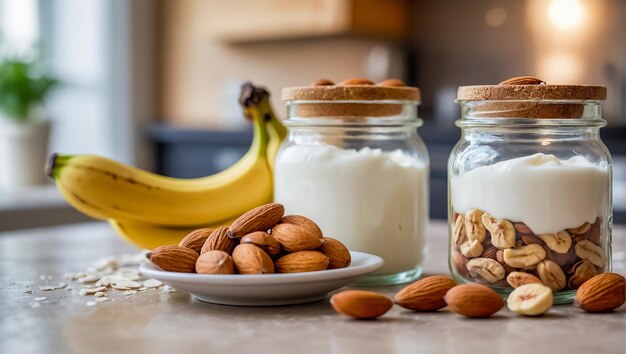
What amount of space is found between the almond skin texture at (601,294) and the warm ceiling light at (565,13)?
2.46m

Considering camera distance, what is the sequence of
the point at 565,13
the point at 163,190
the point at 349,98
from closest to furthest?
the point at 349,98, the point at 163,190, the point at 565,13

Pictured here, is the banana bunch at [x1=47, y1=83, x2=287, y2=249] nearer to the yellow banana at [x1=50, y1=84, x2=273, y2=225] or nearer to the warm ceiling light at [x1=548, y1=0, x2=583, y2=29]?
the yellow banana at [x1=50, y1=84, x2=273, y2=225]

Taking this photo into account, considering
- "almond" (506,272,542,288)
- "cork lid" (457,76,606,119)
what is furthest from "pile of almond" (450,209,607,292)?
"cork lid" (457,76,606,119)

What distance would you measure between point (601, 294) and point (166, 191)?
1.99 feet

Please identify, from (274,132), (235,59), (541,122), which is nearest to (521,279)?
(541,122)

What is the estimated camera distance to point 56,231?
1497 millimetres

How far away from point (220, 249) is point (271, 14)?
104 inches

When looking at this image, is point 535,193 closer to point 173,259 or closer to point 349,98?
point 349,98

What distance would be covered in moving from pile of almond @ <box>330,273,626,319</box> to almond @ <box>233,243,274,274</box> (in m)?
0.07

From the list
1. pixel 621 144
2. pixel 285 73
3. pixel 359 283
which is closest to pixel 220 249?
pixel 359 283

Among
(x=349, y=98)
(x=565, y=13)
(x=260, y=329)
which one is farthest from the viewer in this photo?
(x=565, y=13)

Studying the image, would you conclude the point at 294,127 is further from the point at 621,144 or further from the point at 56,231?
the point at 621,144

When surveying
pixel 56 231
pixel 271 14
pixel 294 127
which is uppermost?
pixel 271 14

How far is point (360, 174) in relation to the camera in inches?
35.7
